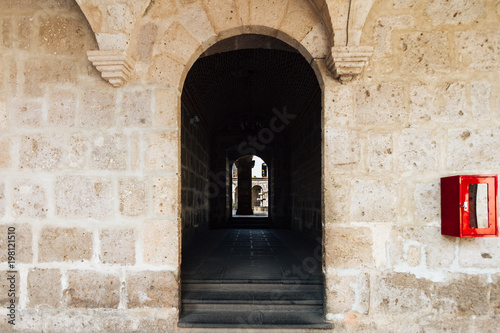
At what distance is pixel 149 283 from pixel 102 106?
1.41 metres

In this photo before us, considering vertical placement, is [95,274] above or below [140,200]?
below

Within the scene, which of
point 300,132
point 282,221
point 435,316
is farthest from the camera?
point 282,221

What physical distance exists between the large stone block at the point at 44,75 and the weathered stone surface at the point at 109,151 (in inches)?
21.0

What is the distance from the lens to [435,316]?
2.24 metres

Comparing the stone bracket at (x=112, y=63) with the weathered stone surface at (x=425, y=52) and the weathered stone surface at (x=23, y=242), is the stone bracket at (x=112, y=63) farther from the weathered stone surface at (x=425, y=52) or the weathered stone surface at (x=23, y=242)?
the weathered stone surface at (x=425, y=52)

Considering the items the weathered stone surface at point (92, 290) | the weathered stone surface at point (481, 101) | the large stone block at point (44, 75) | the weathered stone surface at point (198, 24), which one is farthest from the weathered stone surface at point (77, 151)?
the weathered stone surface at point (481, 101)

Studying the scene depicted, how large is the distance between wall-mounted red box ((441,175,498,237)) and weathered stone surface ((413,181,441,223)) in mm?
126

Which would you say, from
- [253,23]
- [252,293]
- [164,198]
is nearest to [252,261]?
[252,293]

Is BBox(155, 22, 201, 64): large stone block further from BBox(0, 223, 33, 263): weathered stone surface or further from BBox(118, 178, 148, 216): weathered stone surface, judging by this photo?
BBox(0, 223, 33, 263): weathered stone surface

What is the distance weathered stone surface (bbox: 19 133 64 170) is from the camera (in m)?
2.34

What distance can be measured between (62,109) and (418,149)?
109 inches

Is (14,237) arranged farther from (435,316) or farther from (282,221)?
(282,221)

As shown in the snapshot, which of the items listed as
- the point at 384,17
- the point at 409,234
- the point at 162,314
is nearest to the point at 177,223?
the point at 162,314

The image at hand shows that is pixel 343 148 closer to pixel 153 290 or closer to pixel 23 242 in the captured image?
pixel 153 290
